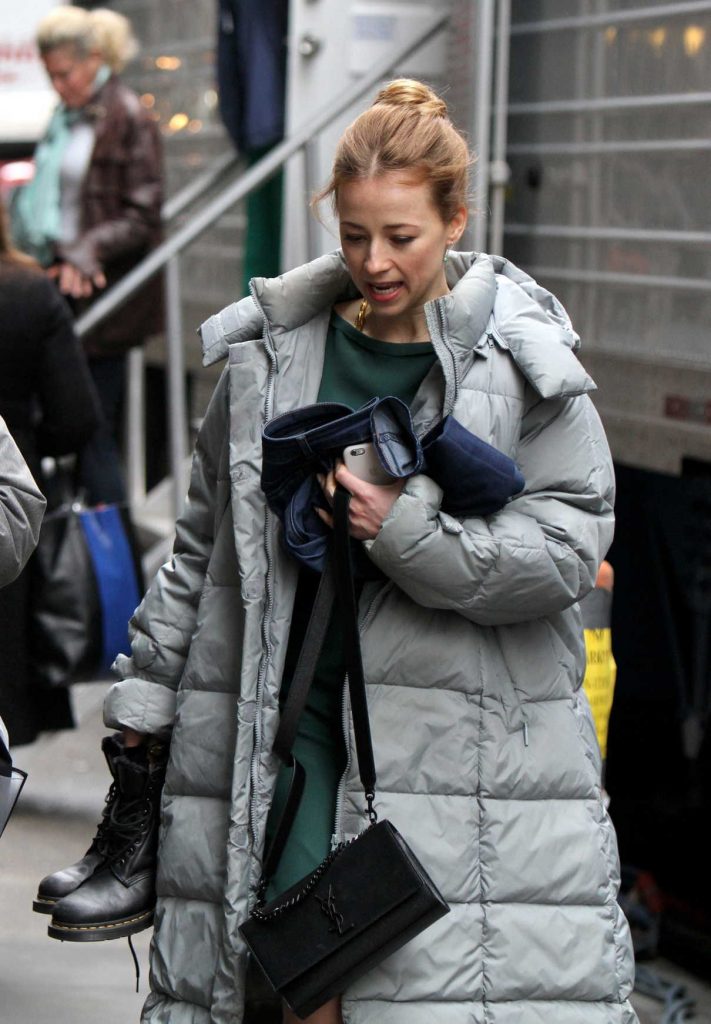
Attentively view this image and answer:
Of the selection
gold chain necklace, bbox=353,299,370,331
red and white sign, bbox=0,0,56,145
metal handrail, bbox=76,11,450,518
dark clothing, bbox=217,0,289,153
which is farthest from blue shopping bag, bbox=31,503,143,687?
red and white sign, bbox=0,0,56,145

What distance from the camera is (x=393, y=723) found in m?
2.47

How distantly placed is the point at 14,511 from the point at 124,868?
0.61 m

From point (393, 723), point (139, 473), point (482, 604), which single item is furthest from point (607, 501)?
point (139, 473)

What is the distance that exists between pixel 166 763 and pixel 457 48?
4060 mm

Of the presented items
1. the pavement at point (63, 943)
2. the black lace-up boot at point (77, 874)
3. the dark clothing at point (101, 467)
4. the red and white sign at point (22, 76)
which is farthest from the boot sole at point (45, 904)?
the red and white sign at point (22, 76)

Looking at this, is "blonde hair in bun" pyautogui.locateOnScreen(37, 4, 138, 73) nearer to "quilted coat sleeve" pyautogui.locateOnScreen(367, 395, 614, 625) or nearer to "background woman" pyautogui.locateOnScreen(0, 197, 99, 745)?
"background woman" pyautogui.locateOnScreen(0, 197, 99, 745)

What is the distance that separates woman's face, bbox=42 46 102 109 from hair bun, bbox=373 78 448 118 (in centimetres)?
403

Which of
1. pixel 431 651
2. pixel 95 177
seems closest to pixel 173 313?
Result: pixel 95 177

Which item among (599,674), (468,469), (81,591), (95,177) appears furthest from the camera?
(95,177)

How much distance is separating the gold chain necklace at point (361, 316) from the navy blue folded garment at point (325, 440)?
0.23 m

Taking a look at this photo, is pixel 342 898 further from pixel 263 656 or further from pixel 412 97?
pixel 412 97

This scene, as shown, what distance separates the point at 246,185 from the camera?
628cm

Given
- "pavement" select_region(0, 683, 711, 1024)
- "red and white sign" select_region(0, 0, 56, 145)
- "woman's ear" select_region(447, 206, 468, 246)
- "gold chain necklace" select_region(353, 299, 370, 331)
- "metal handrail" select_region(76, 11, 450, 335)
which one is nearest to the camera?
"woman's ear" select_region(447, 206, 468, 246)

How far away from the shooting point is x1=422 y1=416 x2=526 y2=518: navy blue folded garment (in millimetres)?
2389
